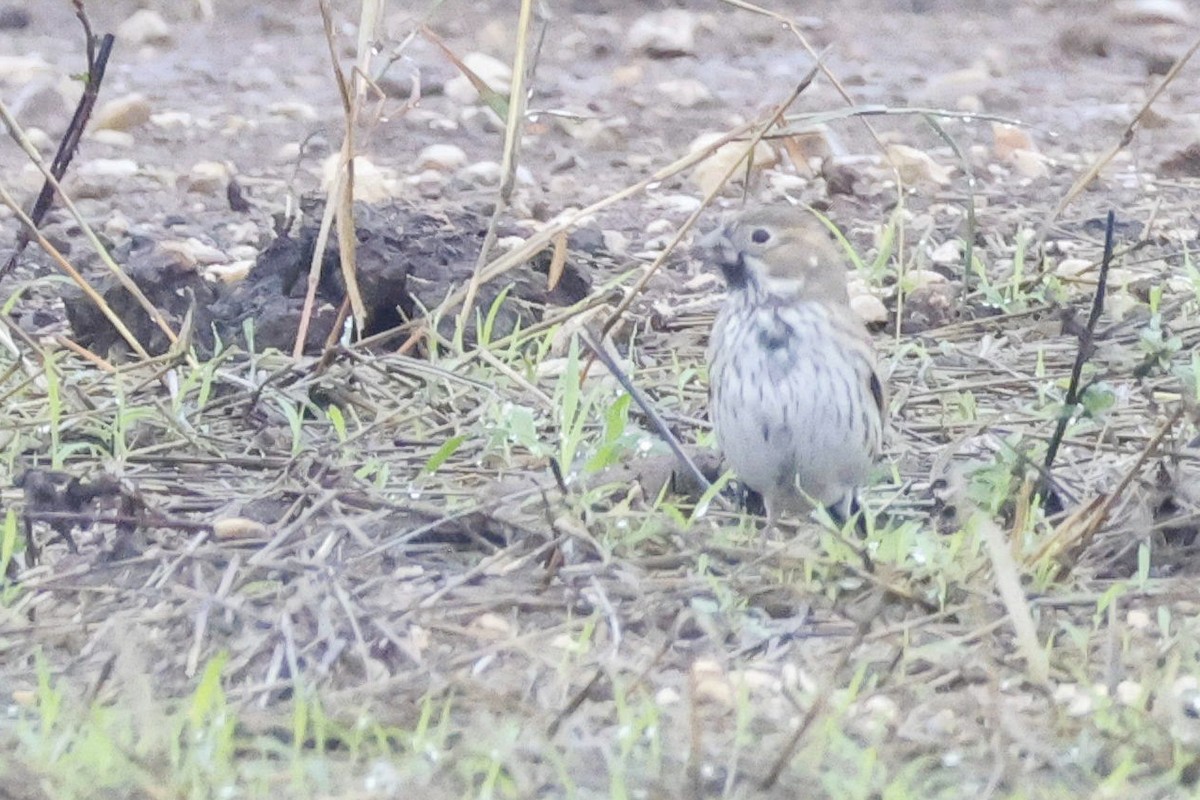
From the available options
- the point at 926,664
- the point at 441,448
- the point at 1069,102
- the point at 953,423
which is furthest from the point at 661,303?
the point at 1069,102

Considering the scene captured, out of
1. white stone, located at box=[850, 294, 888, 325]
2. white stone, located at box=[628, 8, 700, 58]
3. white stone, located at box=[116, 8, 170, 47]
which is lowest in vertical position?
→ white stone, located at box=[116, 8, 170, 47]

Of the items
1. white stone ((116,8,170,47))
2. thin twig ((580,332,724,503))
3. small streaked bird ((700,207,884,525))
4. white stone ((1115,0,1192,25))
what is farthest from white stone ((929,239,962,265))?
white stone ((116,8,170,47))

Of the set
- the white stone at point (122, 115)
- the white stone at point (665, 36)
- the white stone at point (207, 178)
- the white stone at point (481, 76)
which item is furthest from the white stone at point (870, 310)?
the white stone at point (665, 36)

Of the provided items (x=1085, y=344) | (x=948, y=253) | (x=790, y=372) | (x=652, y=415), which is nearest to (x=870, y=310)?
(x=948, y=253)

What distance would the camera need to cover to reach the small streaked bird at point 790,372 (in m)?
4.06

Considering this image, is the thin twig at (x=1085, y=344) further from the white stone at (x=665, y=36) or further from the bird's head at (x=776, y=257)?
the white stone at (x=665, y=36)

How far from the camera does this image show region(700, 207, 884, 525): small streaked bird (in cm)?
406

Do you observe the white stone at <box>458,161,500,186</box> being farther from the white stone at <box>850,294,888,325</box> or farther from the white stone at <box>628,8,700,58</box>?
the white stone at <box>628,8,700,58</box>

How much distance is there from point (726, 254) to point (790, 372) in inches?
13.0

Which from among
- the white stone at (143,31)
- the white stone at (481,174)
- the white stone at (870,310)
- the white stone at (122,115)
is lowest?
the white stone at (143,31)

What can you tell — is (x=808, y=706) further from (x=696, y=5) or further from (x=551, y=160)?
(x=696, y=5)

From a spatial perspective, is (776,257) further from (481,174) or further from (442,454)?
(481,174)

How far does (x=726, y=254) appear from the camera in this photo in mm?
4219

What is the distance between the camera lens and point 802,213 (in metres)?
4.37
